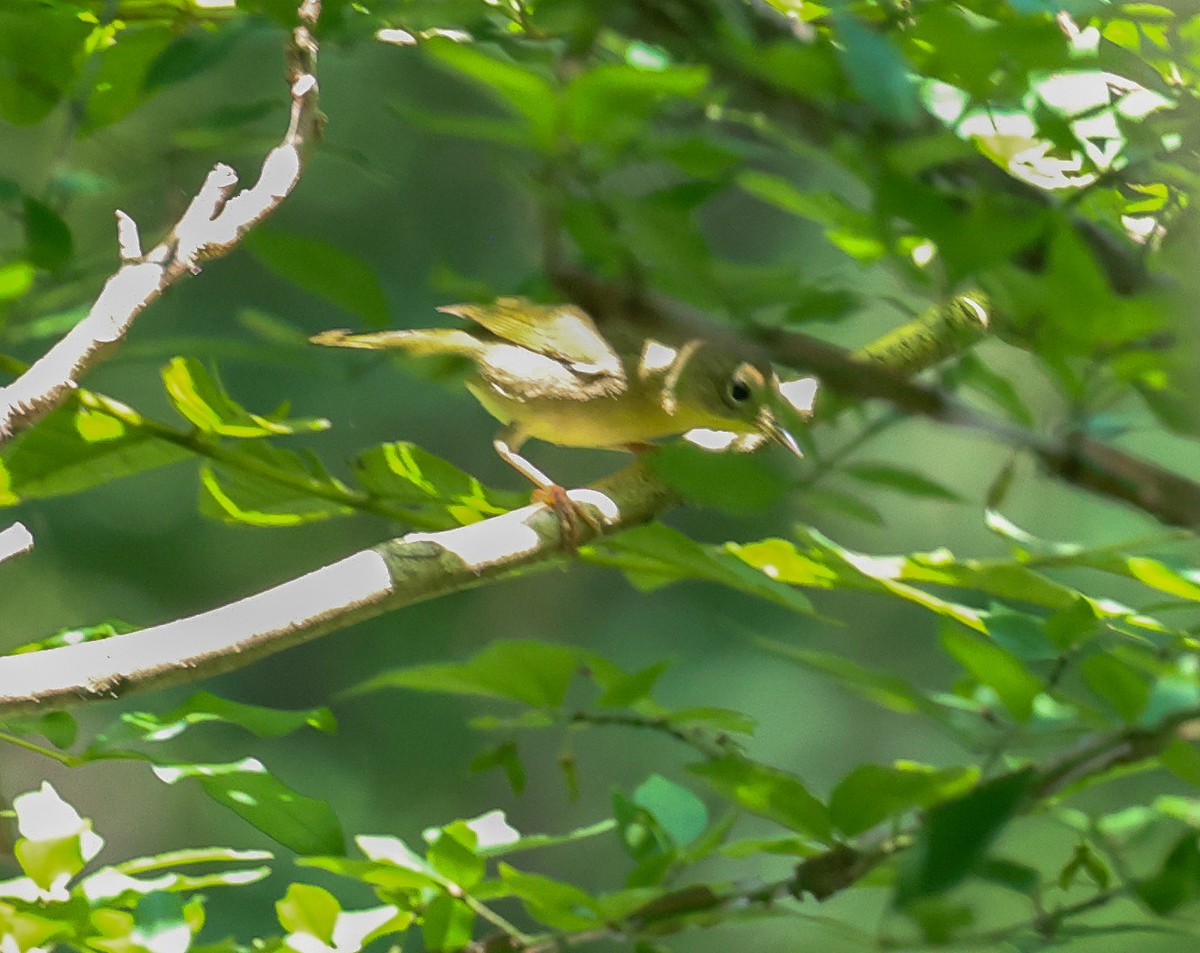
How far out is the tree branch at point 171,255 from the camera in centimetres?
43

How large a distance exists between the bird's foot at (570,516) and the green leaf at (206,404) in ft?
0.31

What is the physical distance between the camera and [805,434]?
0.26m

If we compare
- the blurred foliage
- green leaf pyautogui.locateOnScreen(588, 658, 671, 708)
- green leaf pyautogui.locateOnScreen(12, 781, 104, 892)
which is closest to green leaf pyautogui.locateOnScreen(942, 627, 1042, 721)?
the blurred foliage

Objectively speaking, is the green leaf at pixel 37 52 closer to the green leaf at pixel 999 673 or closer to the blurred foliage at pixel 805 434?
the blurred foliage at pixel 805 434

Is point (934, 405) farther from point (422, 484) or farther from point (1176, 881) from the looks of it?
point (422, 484)

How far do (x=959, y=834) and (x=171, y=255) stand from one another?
1.13 feet

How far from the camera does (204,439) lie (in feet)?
1.64

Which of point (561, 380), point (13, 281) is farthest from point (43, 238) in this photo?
point (561, 380)

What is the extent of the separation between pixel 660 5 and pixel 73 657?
1.04ft

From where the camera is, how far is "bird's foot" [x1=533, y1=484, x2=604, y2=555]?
1.59 ft

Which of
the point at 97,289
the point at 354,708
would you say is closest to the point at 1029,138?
the point at 97,289

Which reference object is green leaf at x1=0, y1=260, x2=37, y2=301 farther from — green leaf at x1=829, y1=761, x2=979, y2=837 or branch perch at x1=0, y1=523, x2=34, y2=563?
green leaf at x1=829, y1=761, x2=979, y2=837

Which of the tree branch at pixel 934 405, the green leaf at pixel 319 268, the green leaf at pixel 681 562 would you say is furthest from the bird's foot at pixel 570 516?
the tree branch at pixel 934 405

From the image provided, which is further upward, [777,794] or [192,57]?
[192,57]
